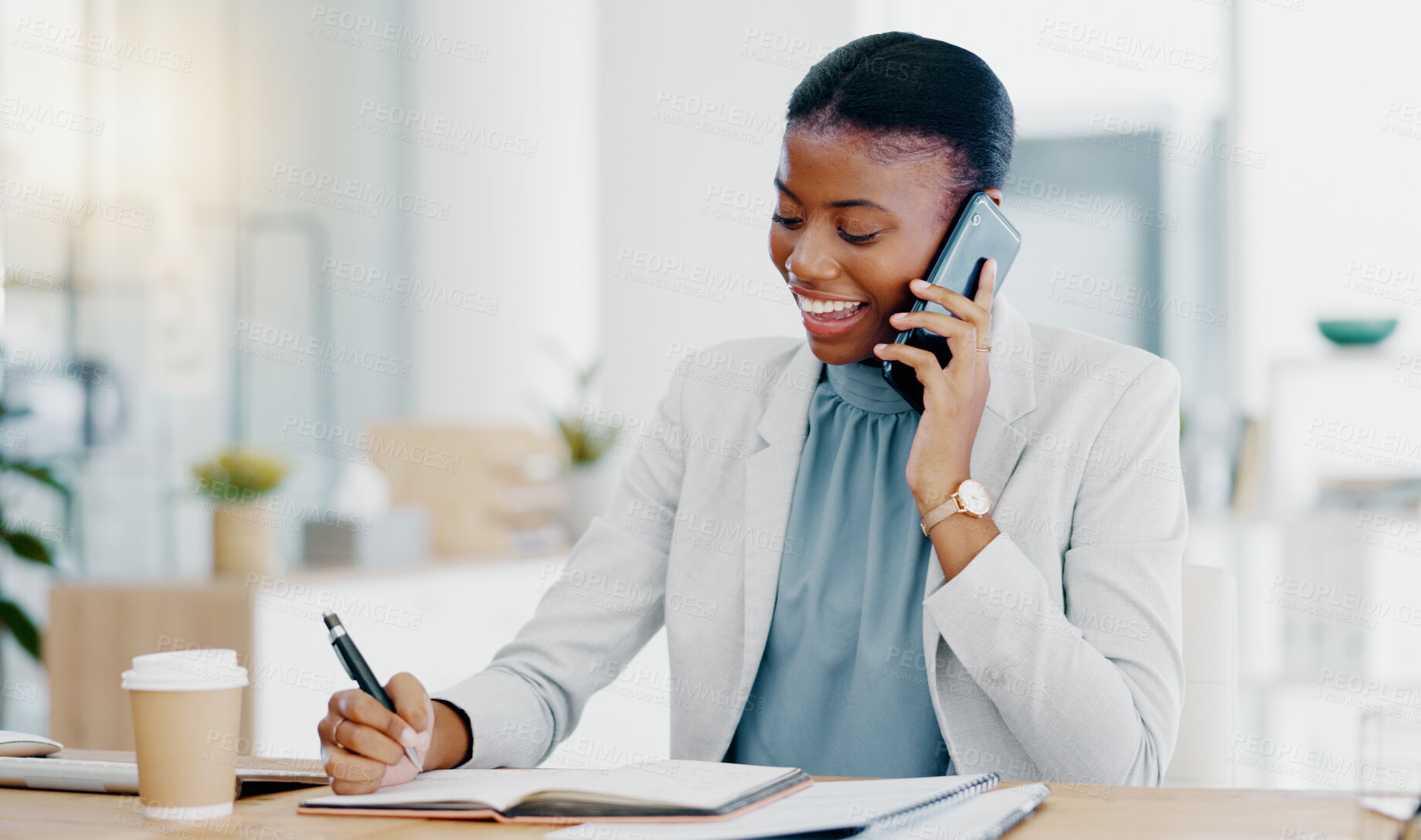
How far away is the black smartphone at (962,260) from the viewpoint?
141cm

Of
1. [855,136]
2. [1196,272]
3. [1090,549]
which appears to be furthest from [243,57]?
[1090,549]

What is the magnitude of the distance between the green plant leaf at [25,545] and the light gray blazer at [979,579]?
2.09m

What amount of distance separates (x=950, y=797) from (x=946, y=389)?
497mm

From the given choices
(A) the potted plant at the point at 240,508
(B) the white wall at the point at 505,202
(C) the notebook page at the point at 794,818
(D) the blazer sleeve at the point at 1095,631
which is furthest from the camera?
(B) the white wall at the point at 505,202

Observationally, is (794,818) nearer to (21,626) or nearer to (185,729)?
(185,729)

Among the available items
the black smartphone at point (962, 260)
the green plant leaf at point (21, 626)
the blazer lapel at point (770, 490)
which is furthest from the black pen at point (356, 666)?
the green plant leaf at point (21, 626)

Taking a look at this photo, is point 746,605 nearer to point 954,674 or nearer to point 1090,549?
point 954,674

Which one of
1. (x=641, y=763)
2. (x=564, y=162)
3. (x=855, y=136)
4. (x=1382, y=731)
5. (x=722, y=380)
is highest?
(x=564, y=162)

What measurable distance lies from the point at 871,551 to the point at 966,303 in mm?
302

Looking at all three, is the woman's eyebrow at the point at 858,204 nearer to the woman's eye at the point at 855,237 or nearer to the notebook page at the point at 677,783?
the woman's eye at the point at 855,237

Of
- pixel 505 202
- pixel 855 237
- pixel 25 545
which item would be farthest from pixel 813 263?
pixel 505 202

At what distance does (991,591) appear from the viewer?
1.21 meters

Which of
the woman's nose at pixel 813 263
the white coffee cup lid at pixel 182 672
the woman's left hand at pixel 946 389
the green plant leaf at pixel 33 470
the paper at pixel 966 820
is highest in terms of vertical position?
the woman's nose at pixel 813 263

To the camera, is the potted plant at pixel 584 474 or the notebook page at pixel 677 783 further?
the potted plant at pixel 584 474
